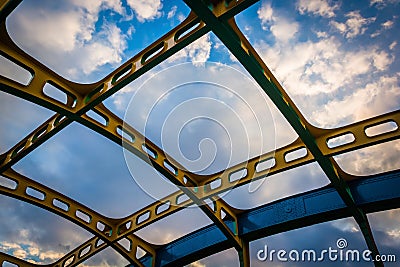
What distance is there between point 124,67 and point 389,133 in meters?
7.47

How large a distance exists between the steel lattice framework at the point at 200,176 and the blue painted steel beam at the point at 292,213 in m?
0.03

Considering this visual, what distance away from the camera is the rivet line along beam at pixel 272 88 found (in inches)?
274

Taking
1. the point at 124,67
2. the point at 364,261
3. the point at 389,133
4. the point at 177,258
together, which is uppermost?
the point at 124,67

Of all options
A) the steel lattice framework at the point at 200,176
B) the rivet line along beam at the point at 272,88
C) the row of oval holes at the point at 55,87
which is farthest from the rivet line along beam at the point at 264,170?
the row of oval holes at the point at 55,87

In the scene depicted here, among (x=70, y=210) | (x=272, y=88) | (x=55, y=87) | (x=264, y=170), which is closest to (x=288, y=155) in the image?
(x=264, y=170)

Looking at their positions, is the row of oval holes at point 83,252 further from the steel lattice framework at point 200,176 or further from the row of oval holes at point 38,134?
the row of oval holes at point 38,134

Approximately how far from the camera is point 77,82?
9.78 meters

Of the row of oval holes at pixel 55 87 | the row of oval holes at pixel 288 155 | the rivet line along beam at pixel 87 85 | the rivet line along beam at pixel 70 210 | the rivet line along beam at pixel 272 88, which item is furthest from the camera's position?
the rivet line along beam at pixel 70 210

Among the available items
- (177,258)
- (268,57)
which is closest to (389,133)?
(268,57)

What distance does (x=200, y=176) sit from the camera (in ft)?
42.8

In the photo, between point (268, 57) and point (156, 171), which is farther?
point (156, 171)

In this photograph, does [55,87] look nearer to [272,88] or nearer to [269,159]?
[272,88]

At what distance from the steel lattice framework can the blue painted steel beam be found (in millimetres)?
32

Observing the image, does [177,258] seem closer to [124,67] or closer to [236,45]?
[124,67]
